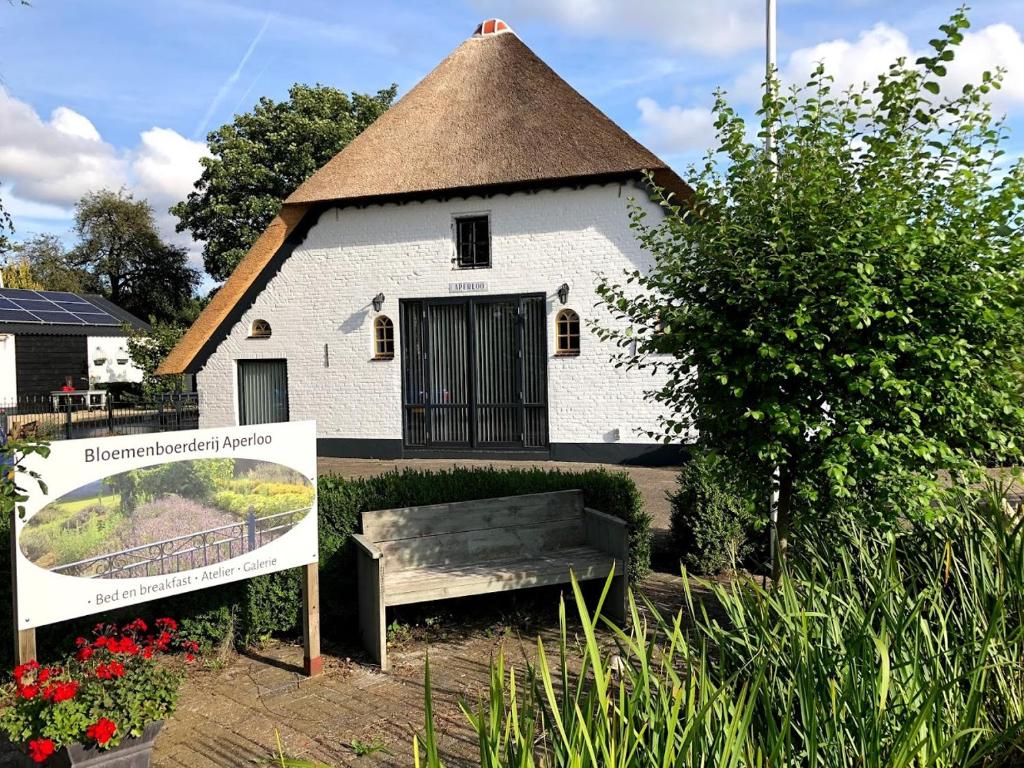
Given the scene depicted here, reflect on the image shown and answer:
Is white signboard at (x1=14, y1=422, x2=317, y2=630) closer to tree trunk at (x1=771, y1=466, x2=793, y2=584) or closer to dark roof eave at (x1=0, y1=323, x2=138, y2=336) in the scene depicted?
tree trunk at (x1=771, y1=466, x2=793, y2=584)

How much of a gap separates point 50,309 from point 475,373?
61.8ft

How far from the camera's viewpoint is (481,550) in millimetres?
5984

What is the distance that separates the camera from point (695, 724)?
1944 millimetres

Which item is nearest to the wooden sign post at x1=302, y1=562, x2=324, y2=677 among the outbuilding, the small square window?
the small square window

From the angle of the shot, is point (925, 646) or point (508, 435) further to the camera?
point (508, 435)

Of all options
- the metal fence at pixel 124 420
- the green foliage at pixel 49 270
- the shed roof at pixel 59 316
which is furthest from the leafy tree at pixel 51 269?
the metal fence at pixel 124 420

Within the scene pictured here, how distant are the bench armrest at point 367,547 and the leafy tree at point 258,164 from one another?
23.8m

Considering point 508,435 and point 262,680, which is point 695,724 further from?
point 508,435

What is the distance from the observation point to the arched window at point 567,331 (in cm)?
1496

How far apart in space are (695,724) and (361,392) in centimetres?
1457

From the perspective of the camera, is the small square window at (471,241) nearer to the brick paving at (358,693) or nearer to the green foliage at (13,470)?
the brick paving at (358,693)

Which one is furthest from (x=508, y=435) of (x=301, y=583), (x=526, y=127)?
(x=301, y=583)

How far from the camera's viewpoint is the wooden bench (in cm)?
536

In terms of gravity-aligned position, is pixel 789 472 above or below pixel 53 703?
above
